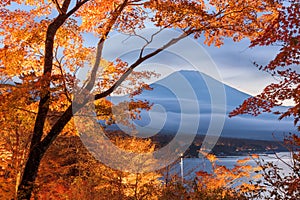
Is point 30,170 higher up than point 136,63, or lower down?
lower down

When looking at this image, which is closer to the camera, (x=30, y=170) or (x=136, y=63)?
(x=30, y=170)

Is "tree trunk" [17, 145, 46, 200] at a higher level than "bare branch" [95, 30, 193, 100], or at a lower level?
lower

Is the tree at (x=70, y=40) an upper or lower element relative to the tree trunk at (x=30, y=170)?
upper

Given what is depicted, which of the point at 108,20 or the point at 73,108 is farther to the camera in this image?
the point at 108,20

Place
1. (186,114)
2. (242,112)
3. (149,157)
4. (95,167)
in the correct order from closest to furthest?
(242,112)
(95,167)
(149,157)
(186,114)

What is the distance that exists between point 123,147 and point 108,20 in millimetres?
9137

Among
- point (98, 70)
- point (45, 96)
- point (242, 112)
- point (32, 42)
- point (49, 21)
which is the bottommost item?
point (242, 112)

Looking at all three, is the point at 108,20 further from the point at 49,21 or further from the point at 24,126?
the point at 24,126

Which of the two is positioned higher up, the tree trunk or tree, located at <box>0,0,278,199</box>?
tree, located at <box>0,0,278,199</box>

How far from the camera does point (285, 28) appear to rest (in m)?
4.75

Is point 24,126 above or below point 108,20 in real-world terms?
below

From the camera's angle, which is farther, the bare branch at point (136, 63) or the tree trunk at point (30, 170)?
the bare branch at point (136, 63)

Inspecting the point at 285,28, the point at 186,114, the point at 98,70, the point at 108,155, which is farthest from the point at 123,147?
the point at 186,114

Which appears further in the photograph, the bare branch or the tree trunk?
the bare branch
